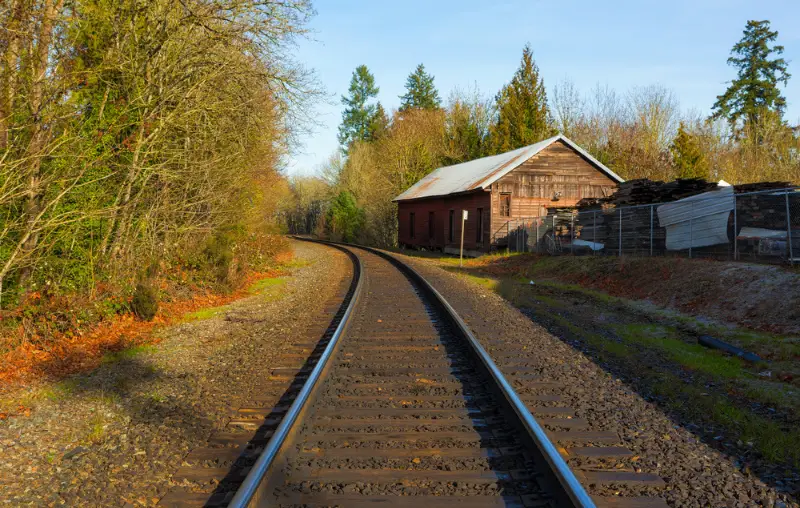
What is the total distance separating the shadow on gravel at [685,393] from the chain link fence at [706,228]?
476 centimetres

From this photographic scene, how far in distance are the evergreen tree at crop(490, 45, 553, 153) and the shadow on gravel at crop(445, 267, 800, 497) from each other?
138ft

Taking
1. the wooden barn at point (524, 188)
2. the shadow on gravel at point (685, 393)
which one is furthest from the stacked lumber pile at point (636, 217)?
the shadow on gravel at point (685, 393)

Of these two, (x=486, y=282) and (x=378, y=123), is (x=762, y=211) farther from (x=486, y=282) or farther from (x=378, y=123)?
(x=378, y=123)

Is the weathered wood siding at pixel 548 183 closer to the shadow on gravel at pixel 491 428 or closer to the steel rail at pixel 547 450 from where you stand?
the shadow on gravel at pixel 491 428

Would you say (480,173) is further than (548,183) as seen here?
Yes

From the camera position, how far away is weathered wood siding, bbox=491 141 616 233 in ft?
97.5

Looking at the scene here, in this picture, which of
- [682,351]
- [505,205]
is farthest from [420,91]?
[682,351]

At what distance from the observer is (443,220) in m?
35.7

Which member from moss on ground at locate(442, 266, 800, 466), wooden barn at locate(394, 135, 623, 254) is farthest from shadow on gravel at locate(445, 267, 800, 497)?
wooden barn at locate(394, 135, 623, 254)

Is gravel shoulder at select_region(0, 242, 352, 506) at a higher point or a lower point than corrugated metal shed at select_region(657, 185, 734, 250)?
lower

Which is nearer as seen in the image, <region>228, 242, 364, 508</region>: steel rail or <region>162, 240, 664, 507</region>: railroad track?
<region>228, 242, 364, 508</region>: steel rail

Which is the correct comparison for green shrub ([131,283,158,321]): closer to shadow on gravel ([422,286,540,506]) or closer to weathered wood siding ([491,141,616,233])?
shadow on gravel ([422,286,540,506])

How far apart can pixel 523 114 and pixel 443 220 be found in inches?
820

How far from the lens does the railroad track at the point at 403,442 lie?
348 cm
